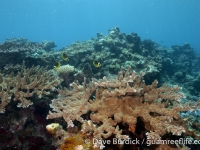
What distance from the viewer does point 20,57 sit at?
9.36m

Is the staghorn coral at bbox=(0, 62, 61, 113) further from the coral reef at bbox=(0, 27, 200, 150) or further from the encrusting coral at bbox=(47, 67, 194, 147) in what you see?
the encrusting coral at bbox=(47, 67, 194, 147)

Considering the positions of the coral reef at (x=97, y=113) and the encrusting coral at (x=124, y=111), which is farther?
the coral reef at (x=97, y=113)

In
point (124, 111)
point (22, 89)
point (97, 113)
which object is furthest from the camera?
point (22, 89)

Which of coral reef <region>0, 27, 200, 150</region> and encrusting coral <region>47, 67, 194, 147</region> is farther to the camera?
coral reef <region>0, 27, 200, 150</region>

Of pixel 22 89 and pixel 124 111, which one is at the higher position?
pixel 22 89

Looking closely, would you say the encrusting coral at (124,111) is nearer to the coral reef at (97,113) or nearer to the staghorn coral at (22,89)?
the coral reef at (97,113)

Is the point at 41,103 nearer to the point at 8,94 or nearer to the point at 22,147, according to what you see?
the point at 8,94

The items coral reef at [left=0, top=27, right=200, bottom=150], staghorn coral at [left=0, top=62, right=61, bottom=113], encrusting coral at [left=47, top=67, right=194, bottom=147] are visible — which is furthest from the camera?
staghorn coral at [left=0, top=62, right=61, bottom=113]

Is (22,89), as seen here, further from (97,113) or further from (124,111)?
(124,111)

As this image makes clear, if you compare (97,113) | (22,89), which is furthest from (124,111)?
(22,89)

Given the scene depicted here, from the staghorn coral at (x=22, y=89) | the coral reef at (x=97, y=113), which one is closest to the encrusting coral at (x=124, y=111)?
the coral reef at (x=97, y=113)

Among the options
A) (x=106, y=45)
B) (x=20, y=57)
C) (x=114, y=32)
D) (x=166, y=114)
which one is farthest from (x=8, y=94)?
(x=114, y=32)

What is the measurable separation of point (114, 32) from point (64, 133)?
1339 centimetres

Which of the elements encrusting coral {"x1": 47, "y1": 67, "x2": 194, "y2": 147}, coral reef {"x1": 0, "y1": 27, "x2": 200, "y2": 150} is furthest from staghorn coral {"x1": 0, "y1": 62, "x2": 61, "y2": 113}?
encrusting coral {"x1": 47, "y1": 67, "x2": 194, "y2": 147}
